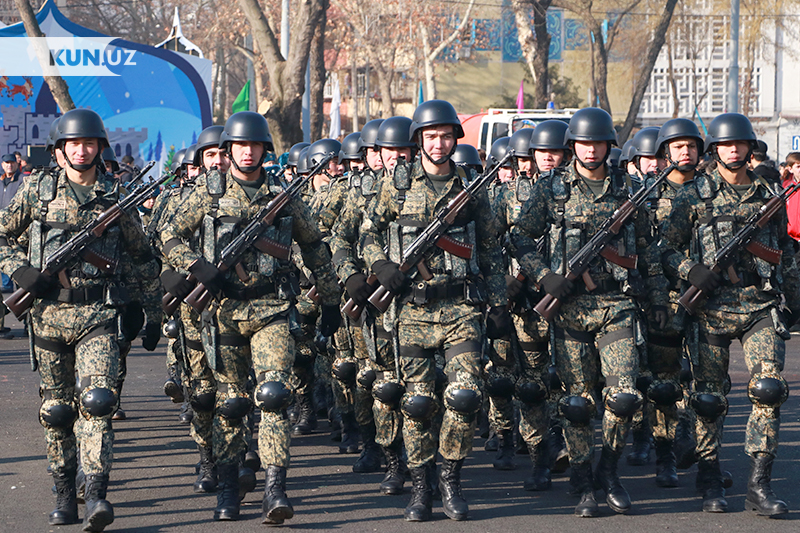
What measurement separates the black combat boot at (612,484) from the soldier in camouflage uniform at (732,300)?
1.47ft

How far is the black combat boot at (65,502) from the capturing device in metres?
5.60

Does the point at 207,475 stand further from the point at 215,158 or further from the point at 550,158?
the point at 550,158

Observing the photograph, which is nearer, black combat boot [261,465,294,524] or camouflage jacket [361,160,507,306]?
black combat boot [261,465,294,524]

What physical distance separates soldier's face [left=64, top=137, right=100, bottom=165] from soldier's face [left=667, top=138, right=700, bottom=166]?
3494 mm

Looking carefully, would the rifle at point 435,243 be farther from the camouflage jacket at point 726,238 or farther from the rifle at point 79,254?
the rifle at point 79,254

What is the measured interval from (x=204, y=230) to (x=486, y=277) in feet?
5.11

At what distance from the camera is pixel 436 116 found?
5.98m

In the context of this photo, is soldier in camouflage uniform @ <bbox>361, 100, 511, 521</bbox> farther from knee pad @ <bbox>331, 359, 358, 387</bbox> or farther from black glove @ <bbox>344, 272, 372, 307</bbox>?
knee pad @ <bbox>331, 359, 358, 387</bbox>

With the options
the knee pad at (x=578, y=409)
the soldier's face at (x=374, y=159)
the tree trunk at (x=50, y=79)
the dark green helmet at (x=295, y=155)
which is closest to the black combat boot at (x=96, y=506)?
the knee pad at (x=578, y=409)

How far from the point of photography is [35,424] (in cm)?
832

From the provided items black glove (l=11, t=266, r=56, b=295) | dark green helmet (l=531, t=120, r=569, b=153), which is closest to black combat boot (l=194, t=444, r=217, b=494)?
black glove (l=11, t=266, r=56, b=295)

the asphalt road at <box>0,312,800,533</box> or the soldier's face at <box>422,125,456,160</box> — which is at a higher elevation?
the soldier's face at <box>422,125,456,160</box>

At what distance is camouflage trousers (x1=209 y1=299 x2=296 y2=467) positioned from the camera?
5.60m

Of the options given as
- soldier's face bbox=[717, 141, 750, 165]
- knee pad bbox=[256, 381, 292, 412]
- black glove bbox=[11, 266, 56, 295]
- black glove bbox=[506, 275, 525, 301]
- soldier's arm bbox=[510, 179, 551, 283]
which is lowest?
knee pad bbox=[256, 381, 292, 412]
